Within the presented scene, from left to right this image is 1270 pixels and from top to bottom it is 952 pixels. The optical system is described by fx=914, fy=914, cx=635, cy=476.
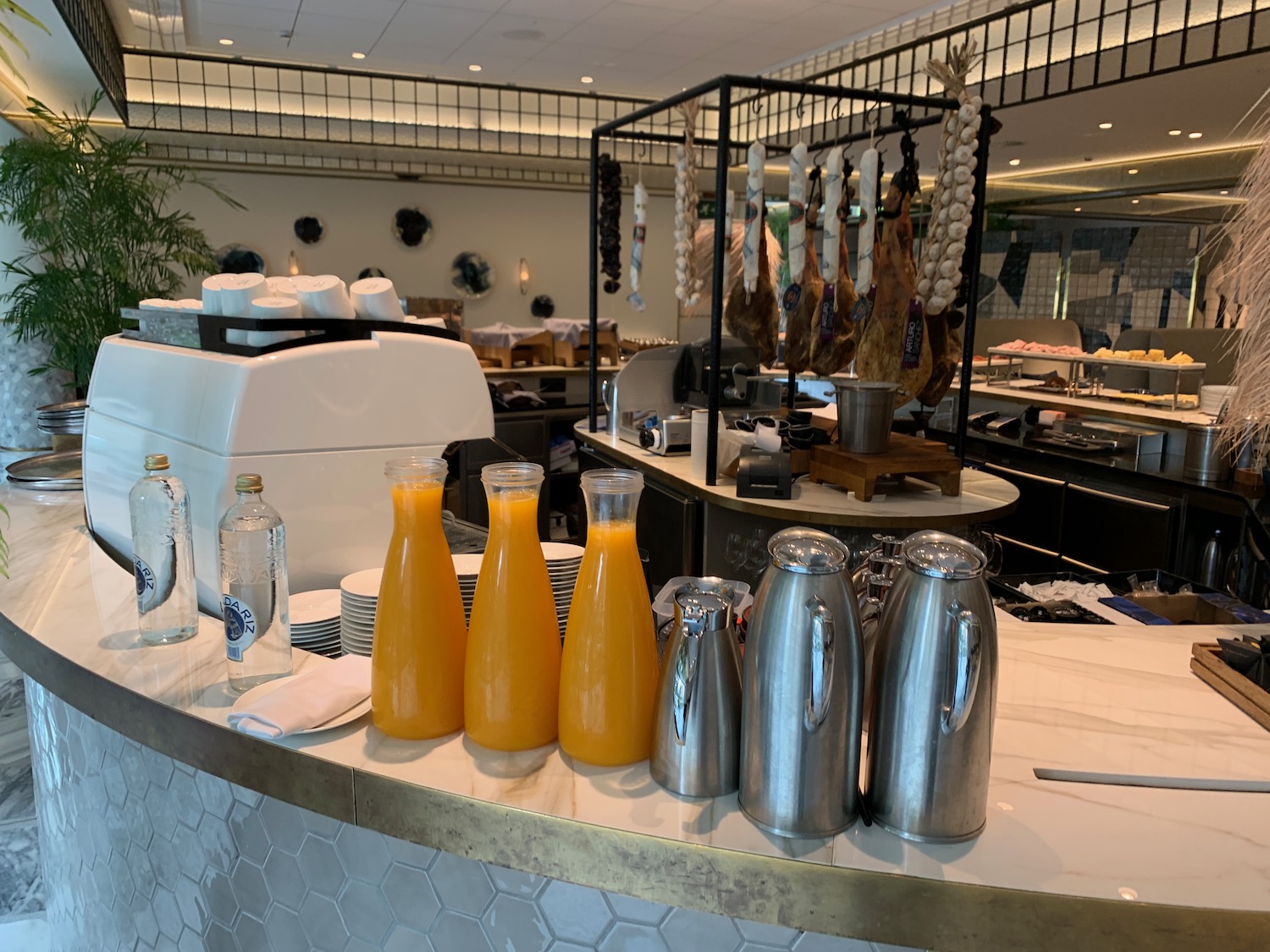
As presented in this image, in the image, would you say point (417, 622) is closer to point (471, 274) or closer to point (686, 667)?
point (686, 667)

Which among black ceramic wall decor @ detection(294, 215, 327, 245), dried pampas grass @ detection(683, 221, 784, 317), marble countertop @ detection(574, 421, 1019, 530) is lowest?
marble countertop @ detection(574, 421, 1019, 530)

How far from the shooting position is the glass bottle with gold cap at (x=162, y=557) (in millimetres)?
1442

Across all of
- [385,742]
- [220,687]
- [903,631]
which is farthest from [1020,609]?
[220,687]

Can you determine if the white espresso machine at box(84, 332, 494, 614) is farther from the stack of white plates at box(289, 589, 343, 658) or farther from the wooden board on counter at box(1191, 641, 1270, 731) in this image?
the wooden board on counter at box(1191, 641, 1270, 731)

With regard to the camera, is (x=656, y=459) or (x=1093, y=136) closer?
(x=656, y=459)

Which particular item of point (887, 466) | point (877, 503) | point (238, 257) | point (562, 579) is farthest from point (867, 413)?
point (238, 257)

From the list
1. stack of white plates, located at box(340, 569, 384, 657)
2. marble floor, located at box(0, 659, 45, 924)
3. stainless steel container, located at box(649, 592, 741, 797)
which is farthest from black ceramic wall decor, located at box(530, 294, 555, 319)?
stainless steel container, located at box(649, 592, 741, 797)

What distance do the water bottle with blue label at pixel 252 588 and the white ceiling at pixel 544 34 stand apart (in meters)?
5.86

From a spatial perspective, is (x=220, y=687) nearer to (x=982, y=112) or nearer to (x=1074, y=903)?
(x=1074, y=903)

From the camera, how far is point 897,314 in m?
3.66

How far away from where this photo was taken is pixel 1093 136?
6516 millimetres

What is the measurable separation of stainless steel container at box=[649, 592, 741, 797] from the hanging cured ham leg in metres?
2.83

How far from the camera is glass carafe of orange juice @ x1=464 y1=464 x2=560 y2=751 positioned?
3.62 feet

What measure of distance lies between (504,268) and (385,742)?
11.1 m
